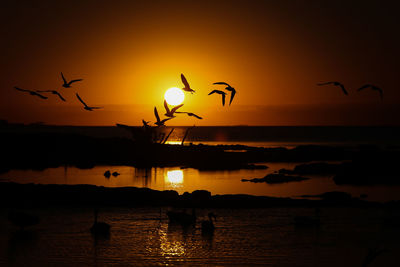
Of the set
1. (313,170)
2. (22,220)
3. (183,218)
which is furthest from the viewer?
(313,170)

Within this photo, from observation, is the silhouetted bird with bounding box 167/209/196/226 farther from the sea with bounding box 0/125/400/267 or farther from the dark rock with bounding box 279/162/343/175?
the dark rock with bounding box 279/162/343/175

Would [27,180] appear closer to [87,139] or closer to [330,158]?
[87,139]

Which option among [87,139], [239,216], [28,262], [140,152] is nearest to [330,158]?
[140,152]

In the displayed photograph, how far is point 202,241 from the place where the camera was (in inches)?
851

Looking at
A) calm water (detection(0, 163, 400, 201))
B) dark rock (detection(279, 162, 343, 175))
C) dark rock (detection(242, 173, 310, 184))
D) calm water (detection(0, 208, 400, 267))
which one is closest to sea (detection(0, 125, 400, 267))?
calm water (detection(0, 208, 400, 267))

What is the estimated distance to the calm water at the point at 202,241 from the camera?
1912 centimetres

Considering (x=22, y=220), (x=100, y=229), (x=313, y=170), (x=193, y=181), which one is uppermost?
(x=313, y=170)

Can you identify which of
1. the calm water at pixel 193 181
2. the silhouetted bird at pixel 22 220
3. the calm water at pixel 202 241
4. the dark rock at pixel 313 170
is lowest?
the calm water at pixel 202 241

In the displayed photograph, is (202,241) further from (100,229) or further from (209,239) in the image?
(100,229)

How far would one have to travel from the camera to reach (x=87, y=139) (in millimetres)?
69938

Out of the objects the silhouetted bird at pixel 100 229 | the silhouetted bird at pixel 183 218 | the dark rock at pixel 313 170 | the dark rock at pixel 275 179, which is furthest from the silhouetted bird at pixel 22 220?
the dark rock at pixel 313 170

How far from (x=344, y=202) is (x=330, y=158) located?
38236 mm

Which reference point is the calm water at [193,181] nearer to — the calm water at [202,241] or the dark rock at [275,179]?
the dark rock at [275,179]

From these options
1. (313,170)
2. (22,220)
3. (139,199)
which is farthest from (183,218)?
(313,170)
